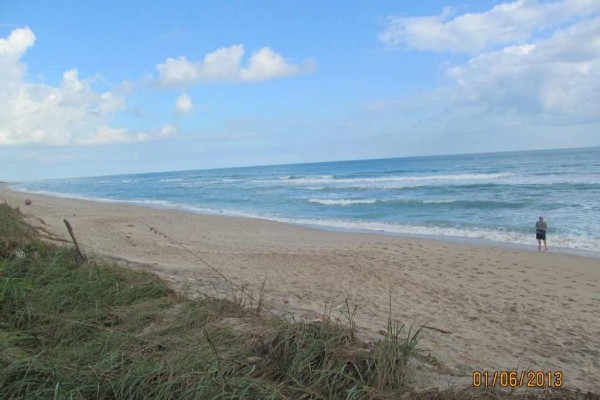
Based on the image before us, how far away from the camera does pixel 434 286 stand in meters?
8.47

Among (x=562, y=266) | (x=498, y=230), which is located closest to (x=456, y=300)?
(x=562, y=266)

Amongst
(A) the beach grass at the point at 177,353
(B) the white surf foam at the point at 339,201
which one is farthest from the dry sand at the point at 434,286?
(B) the white surf foam at the point at 339,201

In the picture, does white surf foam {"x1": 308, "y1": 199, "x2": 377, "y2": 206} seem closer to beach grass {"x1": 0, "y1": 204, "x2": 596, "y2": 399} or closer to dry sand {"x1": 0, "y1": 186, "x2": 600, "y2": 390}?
dry sand {"x1": 0, "y1": 186, "x2": 600, "y2": 390}

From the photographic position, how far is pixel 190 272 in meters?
7.68

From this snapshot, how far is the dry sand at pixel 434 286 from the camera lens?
193 inches

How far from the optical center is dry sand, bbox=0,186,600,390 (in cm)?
490

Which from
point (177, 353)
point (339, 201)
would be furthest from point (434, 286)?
point (339, 201)

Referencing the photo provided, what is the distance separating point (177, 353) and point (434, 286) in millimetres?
6353

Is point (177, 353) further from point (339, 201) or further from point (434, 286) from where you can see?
point (339, 201)

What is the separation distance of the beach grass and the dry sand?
535mm

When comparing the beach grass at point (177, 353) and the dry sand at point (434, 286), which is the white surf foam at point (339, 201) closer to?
the dry sand at point (434, 286)

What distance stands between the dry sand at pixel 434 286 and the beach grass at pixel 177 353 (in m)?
0.53

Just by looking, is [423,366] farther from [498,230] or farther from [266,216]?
[266,216]

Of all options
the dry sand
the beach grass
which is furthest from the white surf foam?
the beach grass
